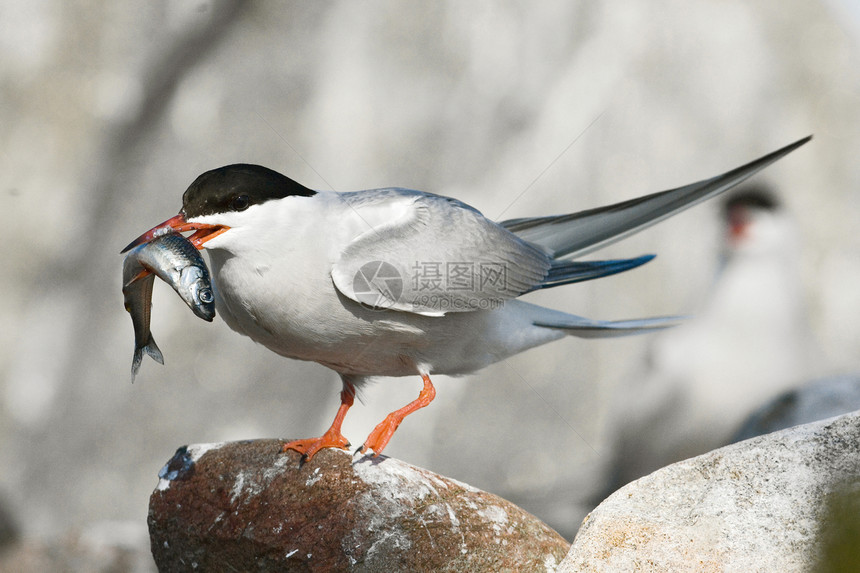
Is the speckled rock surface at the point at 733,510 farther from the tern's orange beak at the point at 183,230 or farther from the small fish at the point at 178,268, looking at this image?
the tern's orange beak at the point at 183,230

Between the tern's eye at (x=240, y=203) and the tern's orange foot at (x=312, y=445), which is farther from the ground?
the tern's eye at (x=240, y=203)

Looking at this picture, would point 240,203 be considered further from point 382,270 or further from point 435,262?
point 435,262

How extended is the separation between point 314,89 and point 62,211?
2.08m

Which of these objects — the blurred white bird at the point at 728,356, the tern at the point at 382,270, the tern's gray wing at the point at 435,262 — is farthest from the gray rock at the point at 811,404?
the tern's gray wing at the point at 435,262

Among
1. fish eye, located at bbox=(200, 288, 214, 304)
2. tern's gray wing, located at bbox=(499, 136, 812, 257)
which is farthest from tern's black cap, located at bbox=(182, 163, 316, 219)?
tern's gray wing, located at bbox=(499, 136, 812, 257)

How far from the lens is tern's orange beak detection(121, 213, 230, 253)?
8.93ft

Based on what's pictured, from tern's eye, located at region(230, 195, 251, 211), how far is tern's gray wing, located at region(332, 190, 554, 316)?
0.38 m

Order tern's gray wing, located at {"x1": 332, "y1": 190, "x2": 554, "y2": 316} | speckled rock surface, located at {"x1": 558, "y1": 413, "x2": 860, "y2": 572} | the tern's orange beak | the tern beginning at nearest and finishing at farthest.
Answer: speckled rock surface, located at {"x1": 558, "y1": 413, "x2": 860, "y2": 572} < the tern's orange beak < the tern < tern's gray wing, located at {"x1": 332, "y1": 190, "x2": 554, "y2": 316}

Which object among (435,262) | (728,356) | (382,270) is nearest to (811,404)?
(728,356)

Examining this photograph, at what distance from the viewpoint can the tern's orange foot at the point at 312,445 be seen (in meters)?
3.16

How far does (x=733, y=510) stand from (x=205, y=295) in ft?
5.54

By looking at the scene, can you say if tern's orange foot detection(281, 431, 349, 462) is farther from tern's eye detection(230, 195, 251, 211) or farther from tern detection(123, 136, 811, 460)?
tern's eye detection(230, 195, 251, 211)

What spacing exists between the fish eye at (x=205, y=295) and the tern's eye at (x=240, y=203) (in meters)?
0.33

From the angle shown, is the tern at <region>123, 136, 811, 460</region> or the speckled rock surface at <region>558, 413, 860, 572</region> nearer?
the speckled rock surface at <region>558, 413, 860, 572</region>
